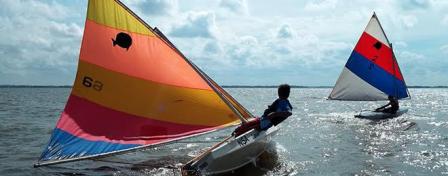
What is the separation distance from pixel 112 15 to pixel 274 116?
4325mm

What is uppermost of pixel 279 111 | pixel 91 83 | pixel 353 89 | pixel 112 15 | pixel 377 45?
pixel 377 45

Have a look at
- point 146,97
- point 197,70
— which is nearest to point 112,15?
point 146,97

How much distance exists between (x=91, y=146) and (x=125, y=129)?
0.79 meters

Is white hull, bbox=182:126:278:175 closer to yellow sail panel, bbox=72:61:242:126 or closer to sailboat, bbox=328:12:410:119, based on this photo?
yellow sail panel, bbox=72:61:242:126

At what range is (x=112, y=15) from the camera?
1046 cm

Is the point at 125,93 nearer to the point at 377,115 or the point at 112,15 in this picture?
the point at 112,15

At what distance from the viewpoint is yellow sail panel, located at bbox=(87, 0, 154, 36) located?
10.4 metres

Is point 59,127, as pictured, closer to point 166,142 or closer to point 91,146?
point 91,146

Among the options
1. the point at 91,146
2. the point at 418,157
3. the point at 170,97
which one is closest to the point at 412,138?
the point at 418,157

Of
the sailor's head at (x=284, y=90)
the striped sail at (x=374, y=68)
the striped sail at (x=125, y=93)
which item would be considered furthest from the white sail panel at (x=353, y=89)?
the striped sail at (x=125, y=93)

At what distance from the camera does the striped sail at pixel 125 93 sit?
10.4 meters

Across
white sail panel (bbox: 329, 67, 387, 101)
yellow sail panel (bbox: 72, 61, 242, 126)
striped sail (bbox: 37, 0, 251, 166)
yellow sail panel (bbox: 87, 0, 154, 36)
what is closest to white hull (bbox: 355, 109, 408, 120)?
white sail panel (bbox: 329, 67, 387, 101)

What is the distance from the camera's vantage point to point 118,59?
34.6ft

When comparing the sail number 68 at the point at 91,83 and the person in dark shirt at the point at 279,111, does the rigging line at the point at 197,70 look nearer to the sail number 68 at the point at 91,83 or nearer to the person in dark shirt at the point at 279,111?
the person in dark shirt at the point at 279,111
